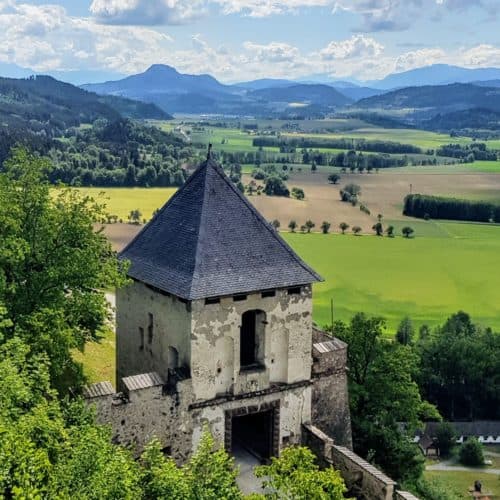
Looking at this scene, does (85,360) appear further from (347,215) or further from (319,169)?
(319,169)

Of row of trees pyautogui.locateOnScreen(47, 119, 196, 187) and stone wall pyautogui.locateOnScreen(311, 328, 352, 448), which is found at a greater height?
row of trees pyautogui.locateOnScreen(47, 119, 196, 187)

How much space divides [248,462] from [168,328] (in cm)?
616

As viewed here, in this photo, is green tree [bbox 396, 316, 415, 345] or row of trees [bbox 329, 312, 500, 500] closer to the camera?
row of trees [bbox 329, 312, 500, 500]

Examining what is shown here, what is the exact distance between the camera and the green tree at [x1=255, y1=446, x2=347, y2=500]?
53.6ft

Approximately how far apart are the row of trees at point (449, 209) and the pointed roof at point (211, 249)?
4392 inches

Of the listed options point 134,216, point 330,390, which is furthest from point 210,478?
point 134,216

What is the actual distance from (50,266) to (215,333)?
19.9ft

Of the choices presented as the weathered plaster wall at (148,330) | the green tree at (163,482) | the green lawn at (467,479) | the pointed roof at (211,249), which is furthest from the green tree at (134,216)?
the green tree at (163,482)

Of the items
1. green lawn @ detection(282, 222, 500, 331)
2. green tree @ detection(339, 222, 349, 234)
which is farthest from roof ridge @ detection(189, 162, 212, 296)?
green tree @ detection(339, 222, 349, 234)

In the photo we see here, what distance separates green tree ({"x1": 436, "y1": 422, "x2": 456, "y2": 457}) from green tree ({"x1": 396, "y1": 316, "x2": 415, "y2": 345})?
10613 millimetres

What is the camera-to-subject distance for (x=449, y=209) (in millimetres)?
135000

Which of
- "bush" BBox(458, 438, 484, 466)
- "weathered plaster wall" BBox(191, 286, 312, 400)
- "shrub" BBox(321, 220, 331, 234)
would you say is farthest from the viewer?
"shrub" BBox(321, 220, 331, 234)

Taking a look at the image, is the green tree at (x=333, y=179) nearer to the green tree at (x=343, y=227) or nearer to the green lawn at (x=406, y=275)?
the green lawn at (x=406, y=275)

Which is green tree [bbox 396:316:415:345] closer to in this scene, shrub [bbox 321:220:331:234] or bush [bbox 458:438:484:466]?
bush [bbox 458:438:484:466]
